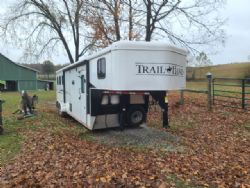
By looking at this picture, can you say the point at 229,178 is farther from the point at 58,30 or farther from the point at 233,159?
the point at 58,30

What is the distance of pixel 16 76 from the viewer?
40781 millimetres

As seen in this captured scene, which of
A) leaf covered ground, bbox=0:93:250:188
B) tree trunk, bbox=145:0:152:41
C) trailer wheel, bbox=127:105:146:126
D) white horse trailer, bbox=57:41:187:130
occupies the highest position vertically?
tree trunk, bbox=145:0:152:41

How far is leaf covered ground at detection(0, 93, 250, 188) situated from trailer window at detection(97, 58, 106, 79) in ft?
6.58

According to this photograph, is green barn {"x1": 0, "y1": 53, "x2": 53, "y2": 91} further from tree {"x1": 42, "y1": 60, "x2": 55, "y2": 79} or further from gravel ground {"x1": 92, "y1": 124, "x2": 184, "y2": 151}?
gravel ground {"x1": 92, "y1": 124, "x2": 184, "y2": 151}

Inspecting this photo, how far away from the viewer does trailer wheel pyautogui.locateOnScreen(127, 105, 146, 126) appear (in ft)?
30.9

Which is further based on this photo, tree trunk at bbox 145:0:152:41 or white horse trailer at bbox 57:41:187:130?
tree trunk at bbox 145:0:152:41

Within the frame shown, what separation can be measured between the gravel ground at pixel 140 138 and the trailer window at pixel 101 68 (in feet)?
6.42

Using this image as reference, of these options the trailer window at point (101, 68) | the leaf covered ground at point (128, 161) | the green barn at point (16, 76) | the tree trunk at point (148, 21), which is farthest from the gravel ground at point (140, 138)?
the green barn at point (16, 76)

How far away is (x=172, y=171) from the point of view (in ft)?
18.3

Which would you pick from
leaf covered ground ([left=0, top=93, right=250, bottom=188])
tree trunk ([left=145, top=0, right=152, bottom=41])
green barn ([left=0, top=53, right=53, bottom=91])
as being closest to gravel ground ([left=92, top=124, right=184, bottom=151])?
leaf covered ground ([left=0, top=93, right=250, bottom=188])

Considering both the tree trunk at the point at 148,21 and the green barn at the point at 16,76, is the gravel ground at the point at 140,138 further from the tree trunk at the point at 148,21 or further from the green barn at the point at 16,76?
the green barn at the point at 16,76

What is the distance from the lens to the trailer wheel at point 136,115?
9406mm

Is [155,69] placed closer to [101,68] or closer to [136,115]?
[101,68]

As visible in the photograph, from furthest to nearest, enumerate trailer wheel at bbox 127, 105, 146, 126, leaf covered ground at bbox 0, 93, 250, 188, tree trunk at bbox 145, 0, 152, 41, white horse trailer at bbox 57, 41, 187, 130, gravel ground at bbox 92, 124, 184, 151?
tree trunk at bbox 145, 0, 152, 41 < trailer wheel at bbox 127, 105, 146, 126 < gravel ground at bbox 92, 124, 184, 151 < white horse trailer at bbox 57, 41, 187, 130 < leaf covered ground at bbox 0, 93, 250, 188
